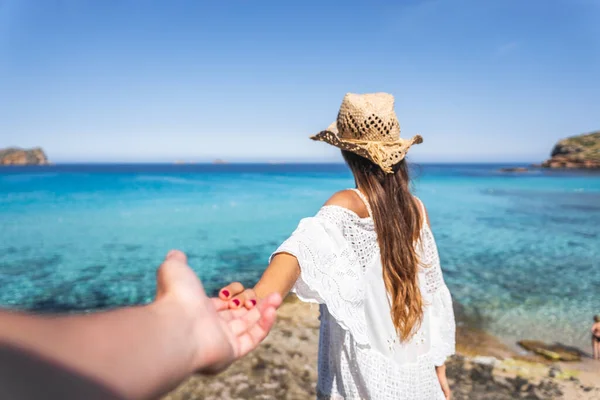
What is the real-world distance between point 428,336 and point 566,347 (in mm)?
7015

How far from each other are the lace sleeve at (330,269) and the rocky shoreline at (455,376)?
3771 millimetres

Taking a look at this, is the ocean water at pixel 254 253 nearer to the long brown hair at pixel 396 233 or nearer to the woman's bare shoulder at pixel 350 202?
the long brown hair at pixel 396 233

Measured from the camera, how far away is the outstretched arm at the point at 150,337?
869 millimetres

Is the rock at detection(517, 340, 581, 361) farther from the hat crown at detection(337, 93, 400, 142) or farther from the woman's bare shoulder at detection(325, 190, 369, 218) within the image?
the hat crown at detection(337, 93, 400, 142)

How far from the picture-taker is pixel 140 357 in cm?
99

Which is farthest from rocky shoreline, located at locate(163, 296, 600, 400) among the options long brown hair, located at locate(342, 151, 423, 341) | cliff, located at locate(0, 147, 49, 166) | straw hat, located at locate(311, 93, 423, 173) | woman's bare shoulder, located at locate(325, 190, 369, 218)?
cliff, located at locate(0, 147, 49, 166)

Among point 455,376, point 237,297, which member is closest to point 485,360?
point 455,376

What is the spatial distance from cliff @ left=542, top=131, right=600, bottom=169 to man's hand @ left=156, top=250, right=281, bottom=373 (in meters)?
95.9

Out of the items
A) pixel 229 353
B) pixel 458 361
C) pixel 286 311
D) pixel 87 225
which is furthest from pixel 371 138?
pixel 87 225

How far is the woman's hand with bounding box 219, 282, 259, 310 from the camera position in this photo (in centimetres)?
160

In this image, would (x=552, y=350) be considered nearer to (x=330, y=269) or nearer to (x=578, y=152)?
(x=330, y=269)

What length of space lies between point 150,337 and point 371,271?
150cm

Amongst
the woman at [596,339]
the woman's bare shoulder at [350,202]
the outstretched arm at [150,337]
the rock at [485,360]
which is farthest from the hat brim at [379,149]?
the woman at [596,339]

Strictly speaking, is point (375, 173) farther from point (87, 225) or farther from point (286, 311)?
point (87, 225)
